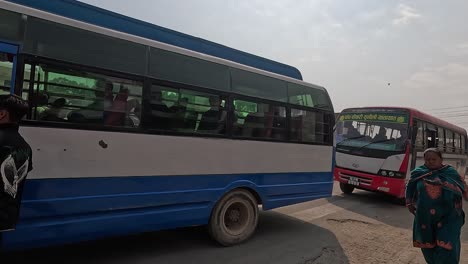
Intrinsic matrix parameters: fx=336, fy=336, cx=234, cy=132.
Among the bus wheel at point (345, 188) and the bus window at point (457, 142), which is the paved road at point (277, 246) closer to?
the bus wheel at point (345, 188)

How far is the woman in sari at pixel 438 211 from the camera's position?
362 cm

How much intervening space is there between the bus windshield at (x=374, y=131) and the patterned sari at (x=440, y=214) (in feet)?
19.9

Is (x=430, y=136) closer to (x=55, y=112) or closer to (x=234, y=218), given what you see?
(x=234, y=218)

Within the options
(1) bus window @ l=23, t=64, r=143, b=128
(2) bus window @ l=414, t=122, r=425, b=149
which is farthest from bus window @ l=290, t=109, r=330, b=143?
(2) bus window @ l=414, t=122, r=425, b=149

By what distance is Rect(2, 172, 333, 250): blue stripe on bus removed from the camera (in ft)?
11.1

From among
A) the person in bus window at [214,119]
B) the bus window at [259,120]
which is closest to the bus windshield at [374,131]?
the bus window at [259,120]

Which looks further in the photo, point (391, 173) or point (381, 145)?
point (381, 145)

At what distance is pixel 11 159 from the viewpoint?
2557 millimetres

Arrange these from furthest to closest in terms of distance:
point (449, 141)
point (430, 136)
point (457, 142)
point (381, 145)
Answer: point (457, 142), point (449, 141), point (430, 136), point (381, 145)

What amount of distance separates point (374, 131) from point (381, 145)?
0.55 metres

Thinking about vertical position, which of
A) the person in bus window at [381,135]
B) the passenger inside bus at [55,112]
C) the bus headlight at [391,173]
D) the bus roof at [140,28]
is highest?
the bus roof at [140,28]

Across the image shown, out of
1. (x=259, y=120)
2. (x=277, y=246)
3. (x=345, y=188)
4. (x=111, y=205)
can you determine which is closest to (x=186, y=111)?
(x=259, y=120)

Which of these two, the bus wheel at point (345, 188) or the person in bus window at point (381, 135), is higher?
the person in bus window at point (381, 135)

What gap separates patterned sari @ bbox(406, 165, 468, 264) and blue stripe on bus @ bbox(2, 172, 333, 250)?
7.90 ft
